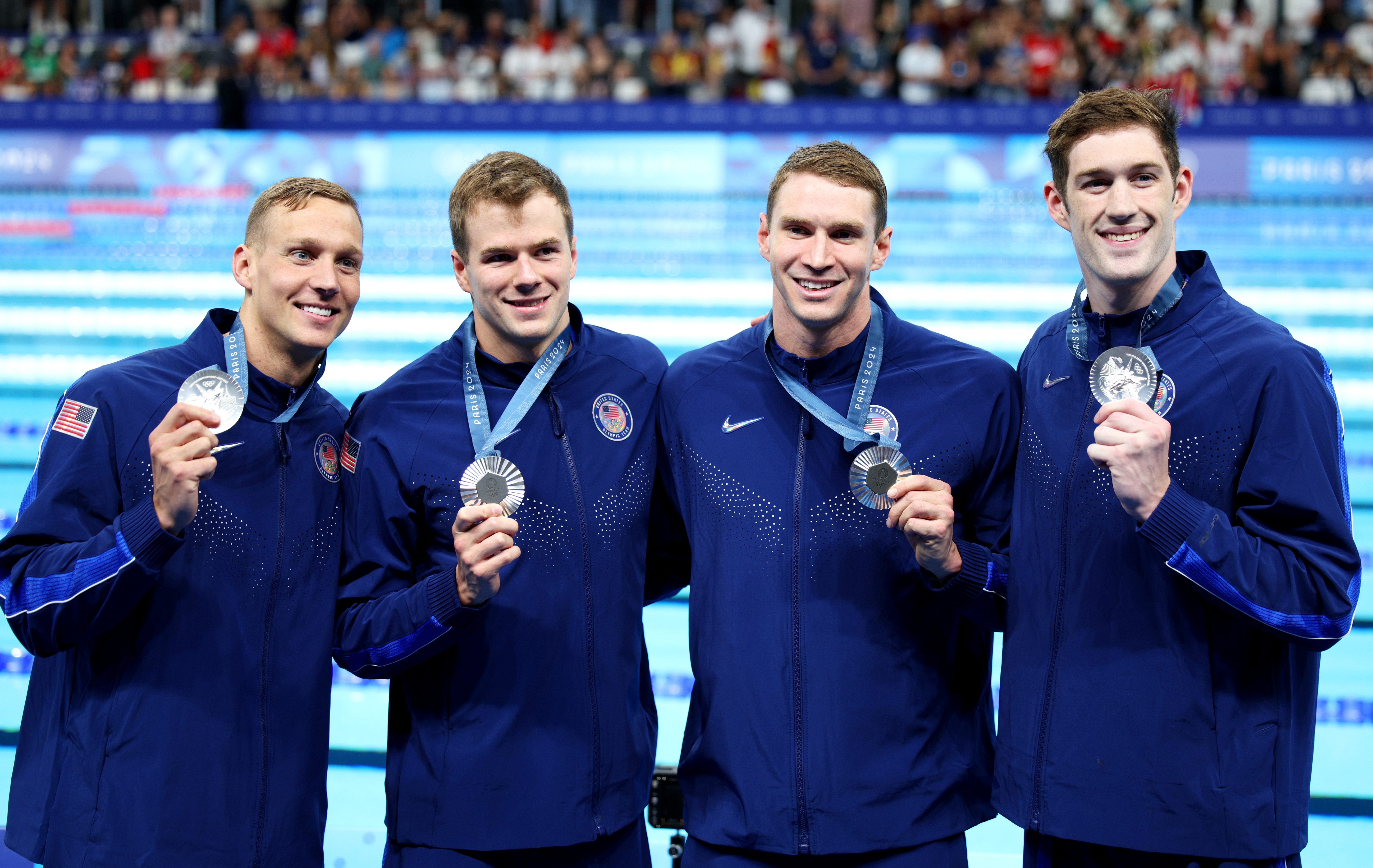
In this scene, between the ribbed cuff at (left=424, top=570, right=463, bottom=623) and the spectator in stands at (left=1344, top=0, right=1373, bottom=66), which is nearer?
the ribbed cuff at (left=424, top=570, right=463, bottom=623)

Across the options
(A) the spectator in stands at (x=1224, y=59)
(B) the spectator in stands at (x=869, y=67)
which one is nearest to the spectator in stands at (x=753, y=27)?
(B) the spectator in stands at (x=869, y=67)

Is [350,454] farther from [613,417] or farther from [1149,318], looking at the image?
[1149,318]

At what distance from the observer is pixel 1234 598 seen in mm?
1634

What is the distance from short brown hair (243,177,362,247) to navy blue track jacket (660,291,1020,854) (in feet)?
2.39

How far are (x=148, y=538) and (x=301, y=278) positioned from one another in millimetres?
508

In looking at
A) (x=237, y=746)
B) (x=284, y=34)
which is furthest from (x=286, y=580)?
(x=284, y=34)

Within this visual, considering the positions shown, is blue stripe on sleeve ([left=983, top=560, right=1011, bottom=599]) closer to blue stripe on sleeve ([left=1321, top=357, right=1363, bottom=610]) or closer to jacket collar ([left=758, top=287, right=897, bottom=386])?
jacket collar ([left=758, top=287, right=897, bottom=386])

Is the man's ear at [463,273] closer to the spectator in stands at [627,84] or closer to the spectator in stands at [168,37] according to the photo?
the spectator in stands at [627,84]

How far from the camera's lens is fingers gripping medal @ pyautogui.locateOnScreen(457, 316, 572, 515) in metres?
1.83

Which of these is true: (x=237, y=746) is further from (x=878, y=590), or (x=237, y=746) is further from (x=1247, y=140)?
(x=1247, y=140)

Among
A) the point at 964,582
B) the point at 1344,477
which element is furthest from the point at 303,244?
the point at 1344,477

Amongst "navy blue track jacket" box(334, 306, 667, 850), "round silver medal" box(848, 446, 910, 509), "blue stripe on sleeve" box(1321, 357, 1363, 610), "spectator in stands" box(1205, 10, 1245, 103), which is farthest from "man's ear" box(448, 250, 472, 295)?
"spectator in stands" box(1205, 10, 1245, 103)

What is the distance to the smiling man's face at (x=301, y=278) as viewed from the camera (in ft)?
6.57

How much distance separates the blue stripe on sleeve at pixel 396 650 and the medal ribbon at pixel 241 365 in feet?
1.36
